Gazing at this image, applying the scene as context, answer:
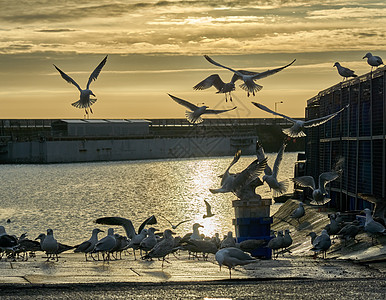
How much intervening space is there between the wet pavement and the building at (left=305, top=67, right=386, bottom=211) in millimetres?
6001

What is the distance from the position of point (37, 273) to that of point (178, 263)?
4412 millimetres

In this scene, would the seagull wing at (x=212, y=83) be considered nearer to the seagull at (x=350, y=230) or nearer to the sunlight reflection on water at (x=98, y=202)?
the seagull at (x=350, y=230)

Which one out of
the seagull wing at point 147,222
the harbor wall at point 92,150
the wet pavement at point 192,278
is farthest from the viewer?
the harbor wall at point 92,150

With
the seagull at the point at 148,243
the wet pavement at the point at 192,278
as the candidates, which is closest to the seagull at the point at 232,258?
the wet pavement at the point at 192,278

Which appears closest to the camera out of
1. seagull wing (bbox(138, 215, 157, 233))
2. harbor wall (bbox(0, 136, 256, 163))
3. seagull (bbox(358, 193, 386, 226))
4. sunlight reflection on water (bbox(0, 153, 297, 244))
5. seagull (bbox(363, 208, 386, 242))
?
seagull (bbox(363, 208, 386, 242))

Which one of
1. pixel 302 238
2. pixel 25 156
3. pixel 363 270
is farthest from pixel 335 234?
pixel 25 156

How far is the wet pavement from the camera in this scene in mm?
14062

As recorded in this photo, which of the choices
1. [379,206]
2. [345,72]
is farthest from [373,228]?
[345,72]

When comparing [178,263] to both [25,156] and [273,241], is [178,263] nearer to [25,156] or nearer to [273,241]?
[273,241]

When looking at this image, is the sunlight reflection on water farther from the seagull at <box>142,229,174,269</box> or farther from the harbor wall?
the harbor wall

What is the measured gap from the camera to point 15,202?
72250 mm

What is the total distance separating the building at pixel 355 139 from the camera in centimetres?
2594

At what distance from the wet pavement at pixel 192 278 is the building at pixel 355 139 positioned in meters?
6.00

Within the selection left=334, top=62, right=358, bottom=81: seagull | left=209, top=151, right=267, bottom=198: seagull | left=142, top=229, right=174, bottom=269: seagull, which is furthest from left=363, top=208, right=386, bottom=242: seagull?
left=334, top=62, right=358, bottom=81: seagull
